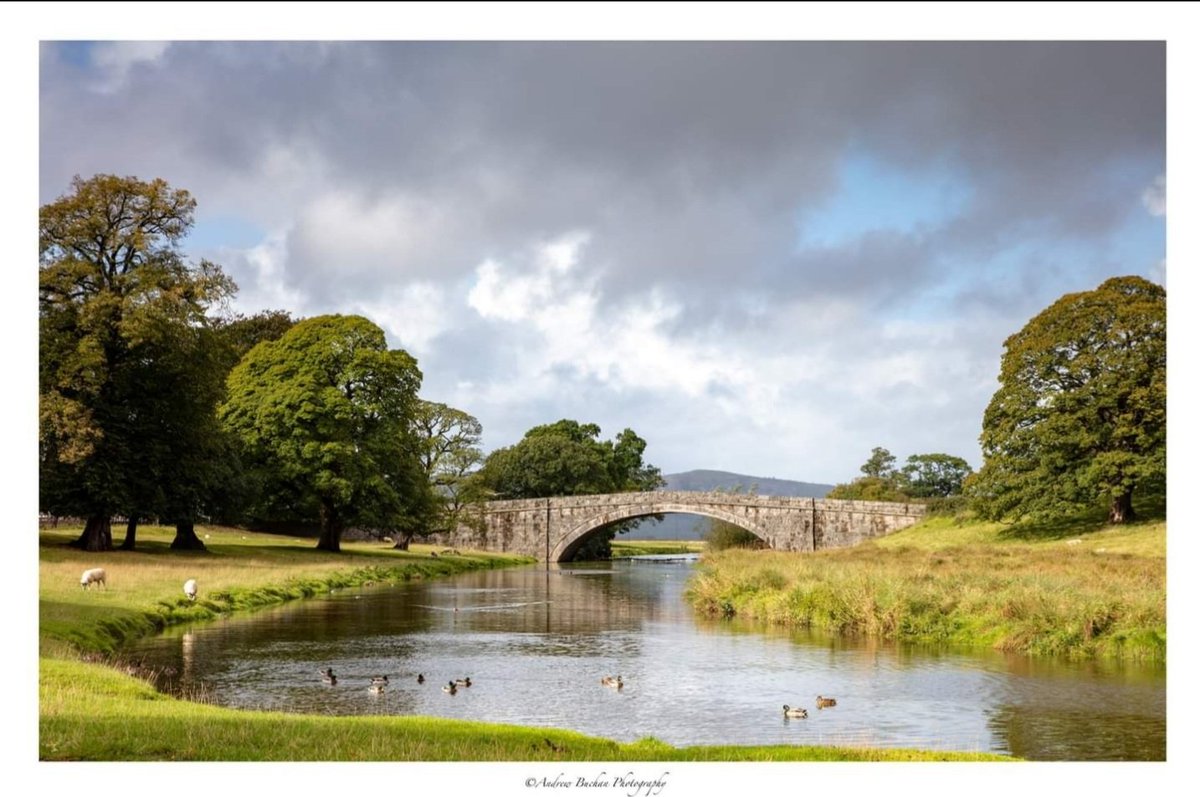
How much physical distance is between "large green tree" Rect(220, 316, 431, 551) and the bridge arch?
14938mm

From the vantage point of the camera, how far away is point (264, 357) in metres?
46.7

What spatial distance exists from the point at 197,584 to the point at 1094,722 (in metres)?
21.5

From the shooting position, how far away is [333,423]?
1742 inches

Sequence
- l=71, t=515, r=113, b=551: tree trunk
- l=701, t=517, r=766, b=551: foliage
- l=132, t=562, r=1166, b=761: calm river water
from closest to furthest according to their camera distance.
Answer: l=132, t=562, r=1166, b=761: calm river water < l=71, t=515, r=113, b=551: tree trunk < l=701, t=517, r=766, b=551: foliage

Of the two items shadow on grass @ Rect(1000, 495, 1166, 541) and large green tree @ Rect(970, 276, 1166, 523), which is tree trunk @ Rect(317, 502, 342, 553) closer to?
large green tree @ Rect(970, 276, 1166, 523)

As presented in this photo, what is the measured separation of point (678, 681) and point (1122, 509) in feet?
82.5

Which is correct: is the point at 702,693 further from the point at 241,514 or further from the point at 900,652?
the point at 241,514

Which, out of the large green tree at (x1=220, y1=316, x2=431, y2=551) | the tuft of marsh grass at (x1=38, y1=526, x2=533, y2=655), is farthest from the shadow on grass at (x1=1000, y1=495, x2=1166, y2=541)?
the large green tree at (x1=220, y1=316, x2=431, y2=551)

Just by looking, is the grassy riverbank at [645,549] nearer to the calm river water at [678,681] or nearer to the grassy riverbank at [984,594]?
the grassy riverbank at [984,594]

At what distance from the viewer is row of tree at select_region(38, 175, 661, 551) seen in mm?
29641

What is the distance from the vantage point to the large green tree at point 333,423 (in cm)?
4306

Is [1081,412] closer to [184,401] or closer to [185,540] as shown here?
[184,401]
